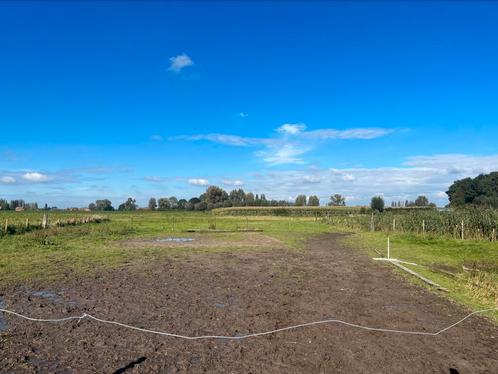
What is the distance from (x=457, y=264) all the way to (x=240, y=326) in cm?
1254

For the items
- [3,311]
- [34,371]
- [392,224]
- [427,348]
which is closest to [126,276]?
[3,311]

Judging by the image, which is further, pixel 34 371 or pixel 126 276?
pixel 126 276

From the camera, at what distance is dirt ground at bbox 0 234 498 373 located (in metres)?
5.45

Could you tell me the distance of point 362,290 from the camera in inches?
423

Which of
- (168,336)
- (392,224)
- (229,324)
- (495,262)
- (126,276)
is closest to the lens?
(168,336)

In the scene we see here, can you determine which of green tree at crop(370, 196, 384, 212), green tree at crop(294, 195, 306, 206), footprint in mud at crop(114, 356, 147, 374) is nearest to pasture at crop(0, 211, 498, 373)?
footprint in mud at crop(114, 356, 147, 374)

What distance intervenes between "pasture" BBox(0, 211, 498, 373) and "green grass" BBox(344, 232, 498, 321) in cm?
8

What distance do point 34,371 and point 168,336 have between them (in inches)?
81.2

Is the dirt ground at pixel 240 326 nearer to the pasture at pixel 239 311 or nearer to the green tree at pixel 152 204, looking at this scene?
the pasture at pixel 239 311

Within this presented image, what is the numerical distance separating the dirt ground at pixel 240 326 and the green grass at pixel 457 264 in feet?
3.24

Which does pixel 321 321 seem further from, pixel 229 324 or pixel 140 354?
pixel 140 354

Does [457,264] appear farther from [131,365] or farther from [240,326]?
[131,365]

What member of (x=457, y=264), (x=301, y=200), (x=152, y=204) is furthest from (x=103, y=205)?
(x=457, y=264)

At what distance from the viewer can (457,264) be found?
53.6 ft
